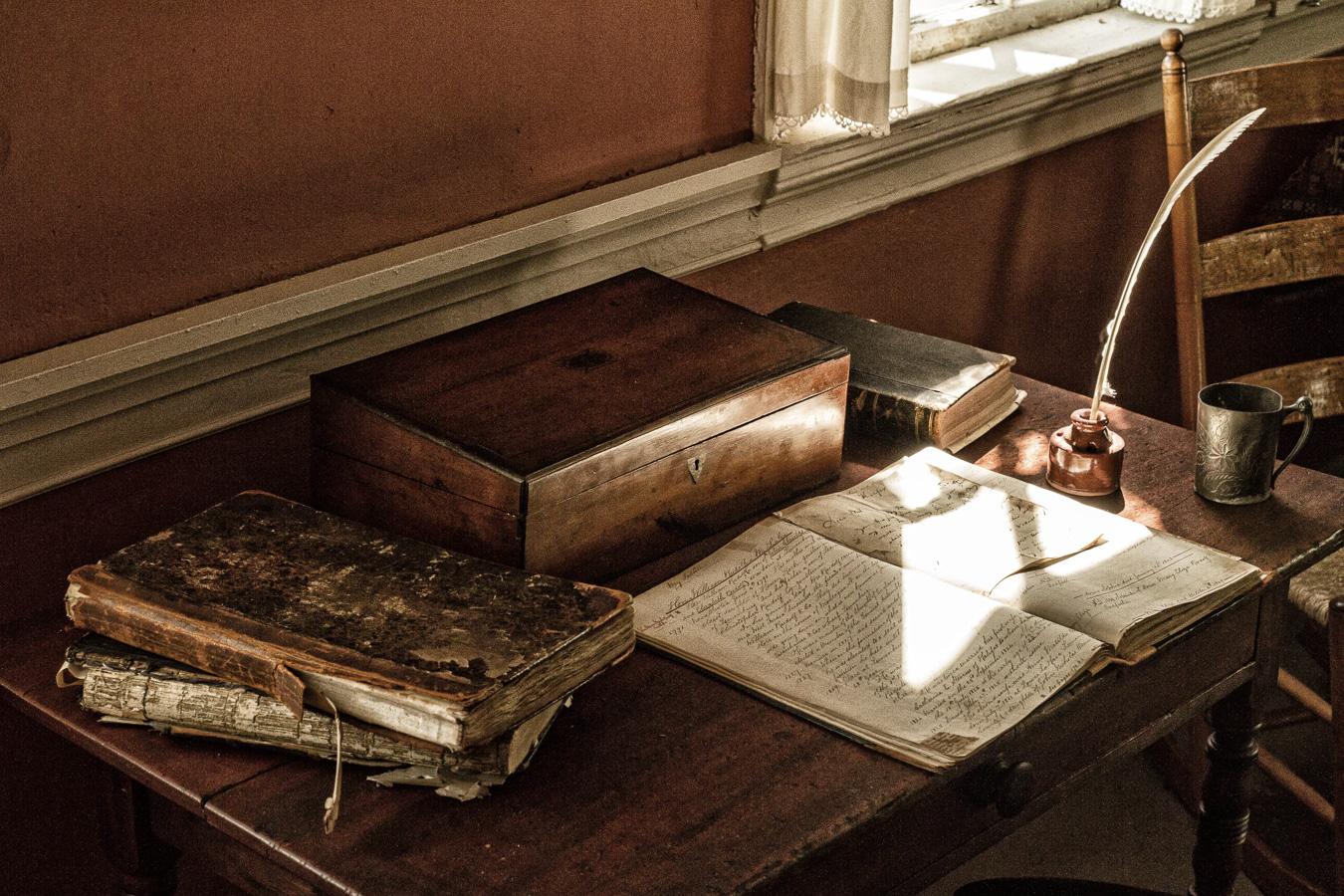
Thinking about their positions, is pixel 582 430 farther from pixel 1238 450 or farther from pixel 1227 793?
pixel 1227 793

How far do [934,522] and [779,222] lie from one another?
714 mm

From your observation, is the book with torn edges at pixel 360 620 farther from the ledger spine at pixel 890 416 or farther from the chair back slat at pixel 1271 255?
the chair back slat at pixel 1271 255

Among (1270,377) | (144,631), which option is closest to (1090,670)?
(144,631)

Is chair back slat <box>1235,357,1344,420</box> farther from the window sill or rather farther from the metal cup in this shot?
the metal cup

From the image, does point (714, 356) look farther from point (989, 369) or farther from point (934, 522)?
point (989, 369)

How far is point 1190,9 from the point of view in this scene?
8.19 ft

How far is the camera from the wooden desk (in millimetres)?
938

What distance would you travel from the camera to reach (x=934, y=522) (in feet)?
4.49

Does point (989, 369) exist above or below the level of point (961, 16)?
below

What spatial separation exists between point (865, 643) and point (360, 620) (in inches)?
17.0

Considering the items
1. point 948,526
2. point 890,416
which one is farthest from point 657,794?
point 890,416

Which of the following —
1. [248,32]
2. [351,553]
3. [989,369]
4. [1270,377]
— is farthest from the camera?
[1270,377]

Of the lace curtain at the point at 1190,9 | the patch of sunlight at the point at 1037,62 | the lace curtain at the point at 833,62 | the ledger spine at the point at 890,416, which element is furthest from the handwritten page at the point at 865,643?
the lace curtain at the point at 1190,9

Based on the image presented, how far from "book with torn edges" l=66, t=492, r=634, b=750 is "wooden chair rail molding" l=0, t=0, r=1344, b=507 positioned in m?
0.18
